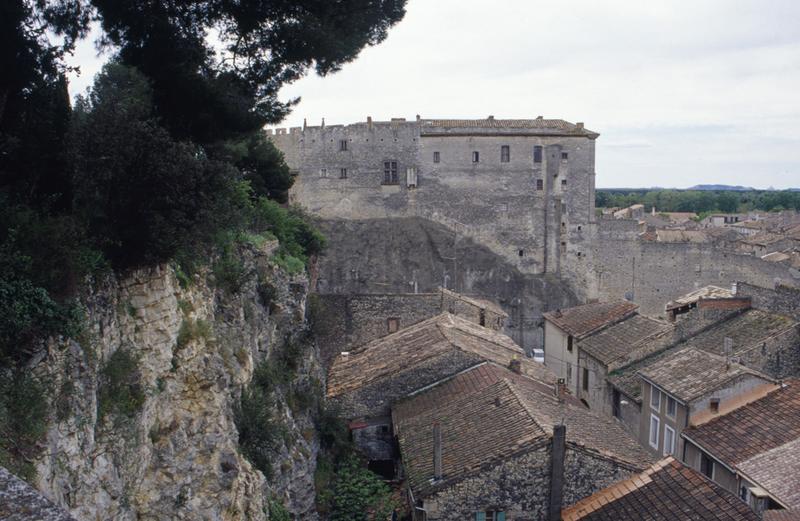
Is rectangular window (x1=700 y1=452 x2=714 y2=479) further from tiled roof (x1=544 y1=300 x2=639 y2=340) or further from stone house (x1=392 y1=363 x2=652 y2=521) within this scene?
tiled roof (x1=544 y1=300 x2=639 y2=340)

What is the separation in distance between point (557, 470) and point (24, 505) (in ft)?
37.9

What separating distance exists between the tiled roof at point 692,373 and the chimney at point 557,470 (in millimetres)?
5035

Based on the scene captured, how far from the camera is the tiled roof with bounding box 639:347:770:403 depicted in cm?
1661

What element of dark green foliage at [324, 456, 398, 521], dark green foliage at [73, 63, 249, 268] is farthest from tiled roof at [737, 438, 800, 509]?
dark green foliage at [73, 63, 249, 268]

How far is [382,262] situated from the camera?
42.0 meters

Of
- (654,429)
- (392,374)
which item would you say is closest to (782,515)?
(654,429)

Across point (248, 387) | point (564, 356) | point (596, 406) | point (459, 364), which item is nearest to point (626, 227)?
point (564, 356)

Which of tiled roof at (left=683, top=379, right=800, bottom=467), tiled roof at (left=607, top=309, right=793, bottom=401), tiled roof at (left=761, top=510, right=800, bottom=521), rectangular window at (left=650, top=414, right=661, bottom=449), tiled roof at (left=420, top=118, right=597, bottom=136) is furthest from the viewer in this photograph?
tiled roof at (left=420, top=118, right=597, bottom=136)

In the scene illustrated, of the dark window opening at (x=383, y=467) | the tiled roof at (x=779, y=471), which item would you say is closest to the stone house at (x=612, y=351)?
the tiled roof at (x=779, y=471)

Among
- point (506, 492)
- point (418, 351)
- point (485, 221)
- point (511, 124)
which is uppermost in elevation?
point (511, 124)

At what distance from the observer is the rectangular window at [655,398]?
1861 centimetres

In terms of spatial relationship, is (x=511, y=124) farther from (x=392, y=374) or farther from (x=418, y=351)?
(x=392, y=374)

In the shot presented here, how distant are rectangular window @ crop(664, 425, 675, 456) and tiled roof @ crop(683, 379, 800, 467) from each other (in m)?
1.02

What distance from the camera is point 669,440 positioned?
58.5ft
